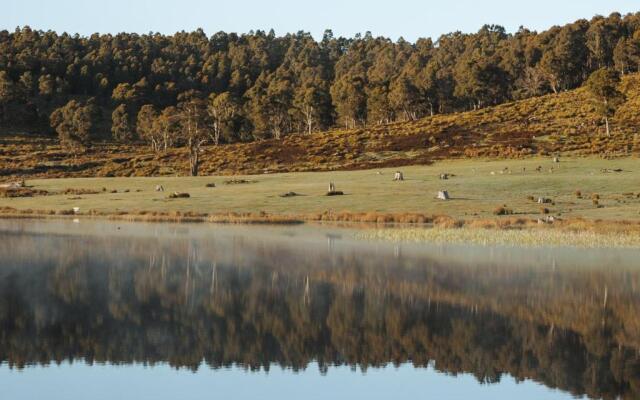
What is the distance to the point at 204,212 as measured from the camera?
6222 centimetres

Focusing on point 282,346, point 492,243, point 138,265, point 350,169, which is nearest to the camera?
point 282,346

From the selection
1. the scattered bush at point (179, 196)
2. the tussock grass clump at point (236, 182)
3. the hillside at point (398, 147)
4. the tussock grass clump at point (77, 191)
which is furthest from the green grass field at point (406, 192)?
the hillside at point (398, 147)

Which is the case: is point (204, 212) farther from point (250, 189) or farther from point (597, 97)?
point (597, 97)

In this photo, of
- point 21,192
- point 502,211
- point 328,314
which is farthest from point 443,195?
point 21,192

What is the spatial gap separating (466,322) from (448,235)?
22.7 metres

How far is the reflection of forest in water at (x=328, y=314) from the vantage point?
16.8 metres

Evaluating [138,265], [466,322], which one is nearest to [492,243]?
[138,265]

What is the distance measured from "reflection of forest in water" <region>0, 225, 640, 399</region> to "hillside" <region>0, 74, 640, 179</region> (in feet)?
230

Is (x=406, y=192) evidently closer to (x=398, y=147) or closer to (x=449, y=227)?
(x=449, y=227)

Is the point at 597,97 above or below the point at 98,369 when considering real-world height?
above

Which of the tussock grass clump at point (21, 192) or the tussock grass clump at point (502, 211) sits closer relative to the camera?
the tussock grass clump at point (502, 211)

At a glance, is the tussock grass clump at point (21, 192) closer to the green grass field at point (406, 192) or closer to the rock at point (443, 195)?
the green grass field at point (406, 192)

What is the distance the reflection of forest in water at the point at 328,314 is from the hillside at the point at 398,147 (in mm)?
70172

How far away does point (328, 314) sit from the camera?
71.6 feet
